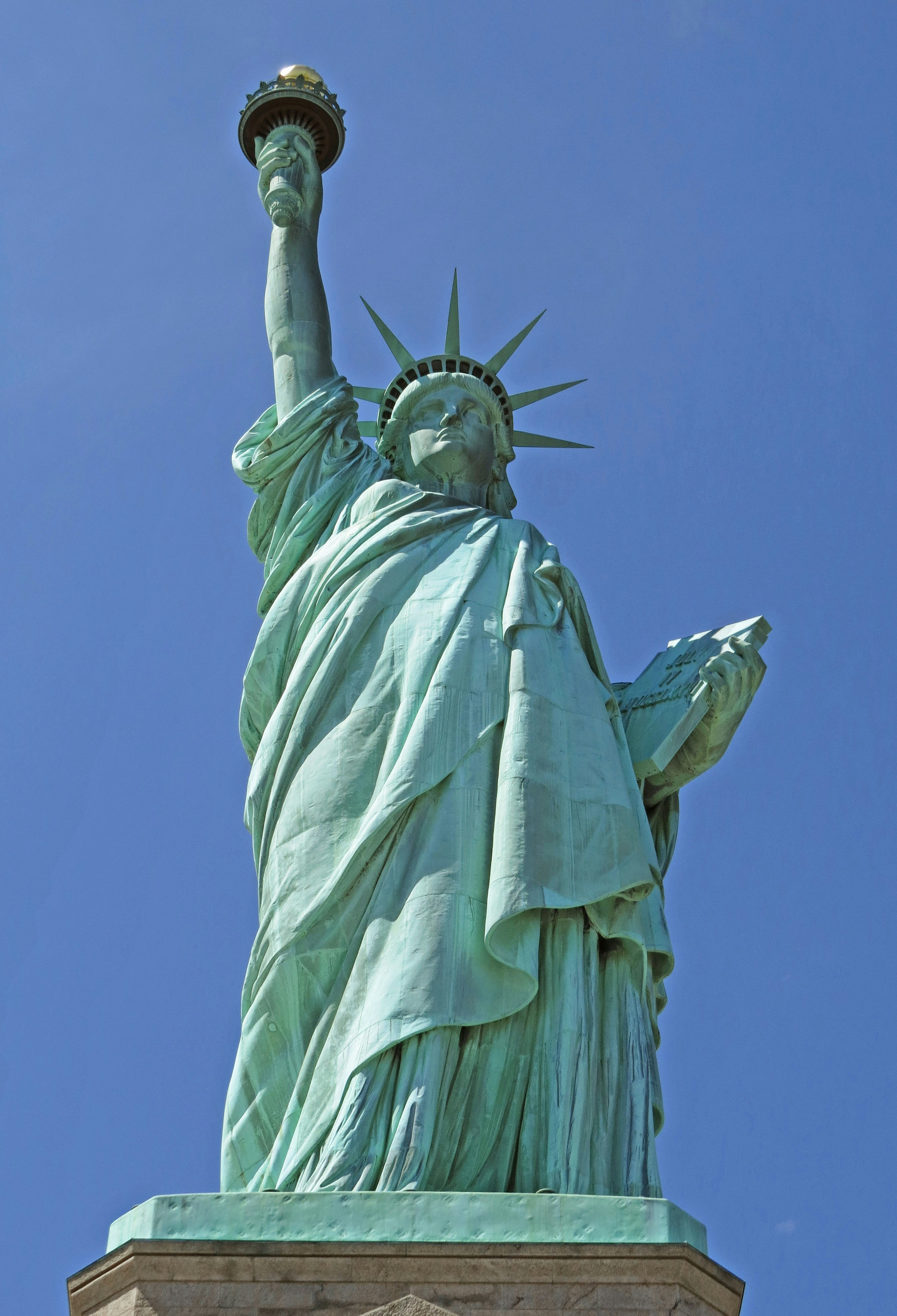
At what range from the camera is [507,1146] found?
33.6ft

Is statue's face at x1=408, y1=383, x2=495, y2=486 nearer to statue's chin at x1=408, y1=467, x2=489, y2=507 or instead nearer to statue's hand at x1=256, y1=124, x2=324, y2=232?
statue's chin at x1=408, y1=467, x2=489, y2=507

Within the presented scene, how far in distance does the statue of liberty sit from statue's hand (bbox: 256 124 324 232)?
2.16 meters

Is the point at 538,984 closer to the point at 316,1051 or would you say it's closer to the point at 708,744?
the point at 316,1051

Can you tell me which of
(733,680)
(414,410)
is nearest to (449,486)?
(414,410)

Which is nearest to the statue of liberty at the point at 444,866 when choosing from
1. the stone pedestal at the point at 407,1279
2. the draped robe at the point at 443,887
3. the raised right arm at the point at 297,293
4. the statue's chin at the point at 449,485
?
the draped robe at the point at 443,887

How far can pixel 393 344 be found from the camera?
1454 cm

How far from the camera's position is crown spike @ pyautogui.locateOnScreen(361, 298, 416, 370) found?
1434 cm

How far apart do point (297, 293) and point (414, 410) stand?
108 cm

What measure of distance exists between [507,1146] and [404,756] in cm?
192

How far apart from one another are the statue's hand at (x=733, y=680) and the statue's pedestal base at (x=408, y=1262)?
347 centimetres

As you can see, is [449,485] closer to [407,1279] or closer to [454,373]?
[454,373]

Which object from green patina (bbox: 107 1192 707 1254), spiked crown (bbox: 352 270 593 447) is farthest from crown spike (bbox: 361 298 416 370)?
green patina (bbox: 107 1192 707 1254)

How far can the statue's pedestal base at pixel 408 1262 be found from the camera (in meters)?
9.08

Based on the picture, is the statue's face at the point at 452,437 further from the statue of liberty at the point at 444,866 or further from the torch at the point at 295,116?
the torch at the point at 295,116
